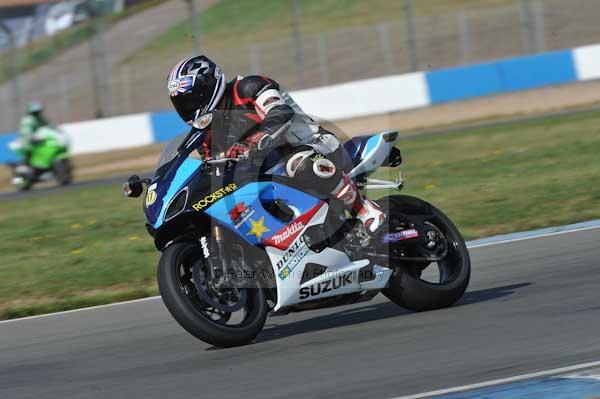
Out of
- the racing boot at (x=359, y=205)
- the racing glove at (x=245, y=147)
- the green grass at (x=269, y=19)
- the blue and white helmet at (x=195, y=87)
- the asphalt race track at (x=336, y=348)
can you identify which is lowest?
the green grass at (x=269, y=19)

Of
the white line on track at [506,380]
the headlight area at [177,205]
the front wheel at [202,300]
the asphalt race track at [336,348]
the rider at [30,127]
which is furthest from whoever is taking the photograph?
the rider at [30,127]

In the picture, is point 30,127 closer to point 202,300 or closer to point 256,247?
point 256,247

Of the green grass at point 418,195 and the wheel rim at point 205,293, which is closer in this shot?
the wheel rim at point 205,293

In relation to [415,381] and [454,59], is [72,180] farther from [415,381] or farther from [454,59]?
[415,381]

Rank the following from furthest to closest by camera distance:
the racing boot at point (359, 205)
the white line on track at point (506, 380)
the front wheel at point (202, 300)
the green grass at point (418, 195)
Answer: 1. the green grass at point (418, 195)
2. the racing boot at point (359, 205)
3. the front wheel at point (202, 300)
4. the white line on track at point (506, 380)

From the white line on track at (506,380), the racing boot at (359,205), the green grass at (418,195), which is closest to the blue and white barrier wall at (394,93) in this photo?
the green grass at (418,195)

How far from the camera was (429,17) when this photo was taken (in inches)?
1244

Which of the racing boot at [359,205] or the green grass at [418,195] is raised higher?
the racing boot at [359,205]

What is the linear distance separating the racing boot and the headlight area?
3.00 ft

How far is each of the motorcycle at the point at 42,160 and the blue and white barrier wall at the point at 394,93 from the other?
4.06ft

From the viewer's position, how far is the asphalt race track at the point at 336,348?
4.96 meters

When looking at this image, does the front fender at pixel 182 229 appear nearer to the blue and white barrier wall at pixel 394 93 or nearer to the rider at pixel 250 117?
the rider at pixel 250 117

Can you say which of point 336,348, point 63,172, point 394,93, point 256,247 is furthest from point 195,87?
point 394,93

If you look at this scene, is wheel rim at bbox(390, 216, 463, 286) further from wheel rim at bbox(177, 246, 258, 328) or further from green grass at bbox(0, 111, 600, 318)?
wheel rim at bbox(177, 246, 258, 328)
